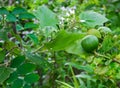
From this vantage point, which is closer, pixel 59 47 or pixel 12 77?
pixel 59 47

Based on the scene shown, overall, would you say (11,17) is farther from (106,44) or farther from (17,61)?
(106,44)

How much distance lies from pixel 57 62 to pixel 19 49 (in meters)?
0.54

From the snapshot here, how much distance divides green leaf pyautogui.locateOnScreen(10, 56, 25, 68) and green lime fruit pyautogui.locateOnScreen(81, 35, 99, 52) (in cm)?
19

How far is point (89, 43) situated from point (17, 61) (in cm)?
22

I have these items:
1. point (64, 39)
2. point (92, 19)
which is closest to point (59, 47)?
point (64, 39)

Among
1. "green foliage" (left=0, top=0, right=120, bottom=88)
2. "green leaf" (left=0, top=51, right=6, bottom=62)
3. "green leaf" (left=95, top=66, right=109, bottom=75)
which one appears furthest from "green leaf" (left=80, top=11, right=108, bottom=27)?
"green leaf" (left=0, top=51, right=6, bottom=62)

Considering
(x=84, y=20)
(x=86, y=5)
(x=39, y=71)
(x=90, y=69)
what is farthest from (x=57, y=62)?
Answer: (x=86, y=5)

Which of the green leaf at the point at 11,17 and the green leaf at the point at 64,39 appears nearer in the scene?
the green leaf at the point at 64,39

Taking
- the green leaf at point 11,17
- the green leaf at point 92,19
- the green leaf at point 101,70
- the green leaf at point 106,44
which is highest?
the green leaf at point 11,17

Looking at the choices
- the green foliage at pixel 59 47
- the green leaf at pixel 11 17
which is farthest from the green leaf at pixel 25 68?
the green leaf at pixel 11 17

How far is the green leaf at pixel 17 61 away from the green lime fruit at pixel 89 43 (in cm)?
19

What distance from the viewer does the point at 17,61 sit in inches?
34.4

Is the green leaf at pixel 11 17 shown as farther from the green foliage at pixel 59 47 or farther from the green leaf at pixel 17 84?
the green leaf at pixel 17 84

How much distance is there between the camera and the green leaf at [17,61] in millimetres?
872
